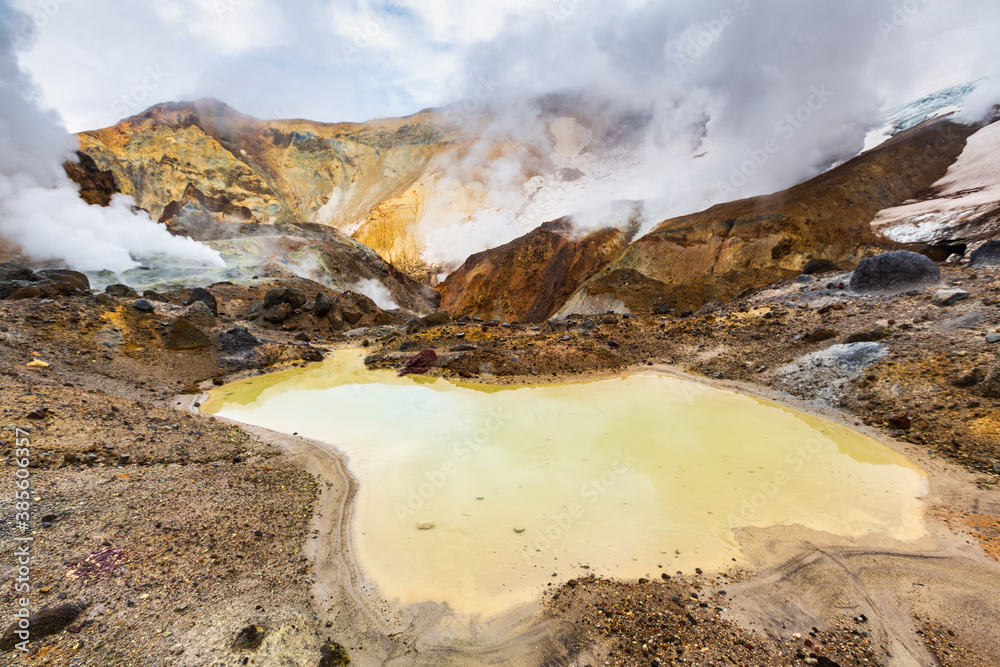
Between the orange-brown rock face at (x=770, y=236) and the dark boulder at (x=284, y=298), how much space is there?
70.5ft

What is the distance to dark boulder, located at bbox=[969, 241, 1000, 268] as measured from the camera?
48.5 feet

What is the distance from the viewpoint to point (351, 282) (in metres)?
43.3

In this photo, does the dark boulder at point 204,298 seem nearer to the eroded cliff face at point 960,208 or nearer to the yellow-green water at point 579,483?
the yellow-green water at point 579,483

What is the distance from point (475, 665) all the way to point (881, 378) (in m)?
12.9

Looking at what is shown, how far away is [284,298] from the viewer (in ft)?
88.8

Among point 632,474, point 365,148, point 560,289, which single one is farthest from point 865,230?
point 365,148

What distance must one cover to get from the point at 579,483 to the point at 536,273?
38213 mm

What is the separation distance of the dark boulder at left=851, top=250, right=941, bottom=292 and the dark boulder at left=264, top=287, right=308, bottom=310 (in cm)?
3100

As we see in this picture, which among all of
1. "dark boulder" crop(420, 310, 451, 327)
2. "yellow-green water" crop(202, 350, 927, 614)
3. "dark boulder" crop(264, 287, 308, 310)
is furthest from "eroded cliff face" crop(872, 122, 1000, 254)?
"dark boulder" crop(264, 287, 308, 310)

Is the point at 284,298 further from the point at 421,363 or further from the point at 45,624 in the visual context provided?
the point at 45,624

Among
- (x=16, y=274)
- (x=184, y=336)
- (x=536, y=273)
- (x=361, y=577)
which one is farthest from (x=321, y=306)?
(x=361, y=577)

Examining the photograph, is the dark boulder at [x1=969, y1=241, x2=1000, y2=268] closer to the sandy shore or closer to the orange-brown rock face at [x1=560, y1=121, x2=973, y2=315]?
the orange-brown rock face at [x1=560, y1=121, x2=973, y2=315]

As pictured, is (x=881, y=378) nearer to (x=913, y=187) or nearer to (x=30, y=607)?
(x=30, y=607)

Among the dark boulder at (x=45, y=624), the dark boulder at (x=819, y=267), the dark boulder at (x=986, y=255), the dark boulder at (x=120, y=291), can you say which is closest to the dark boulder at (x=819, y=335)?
the dark boulder at (x=986, y=255)
